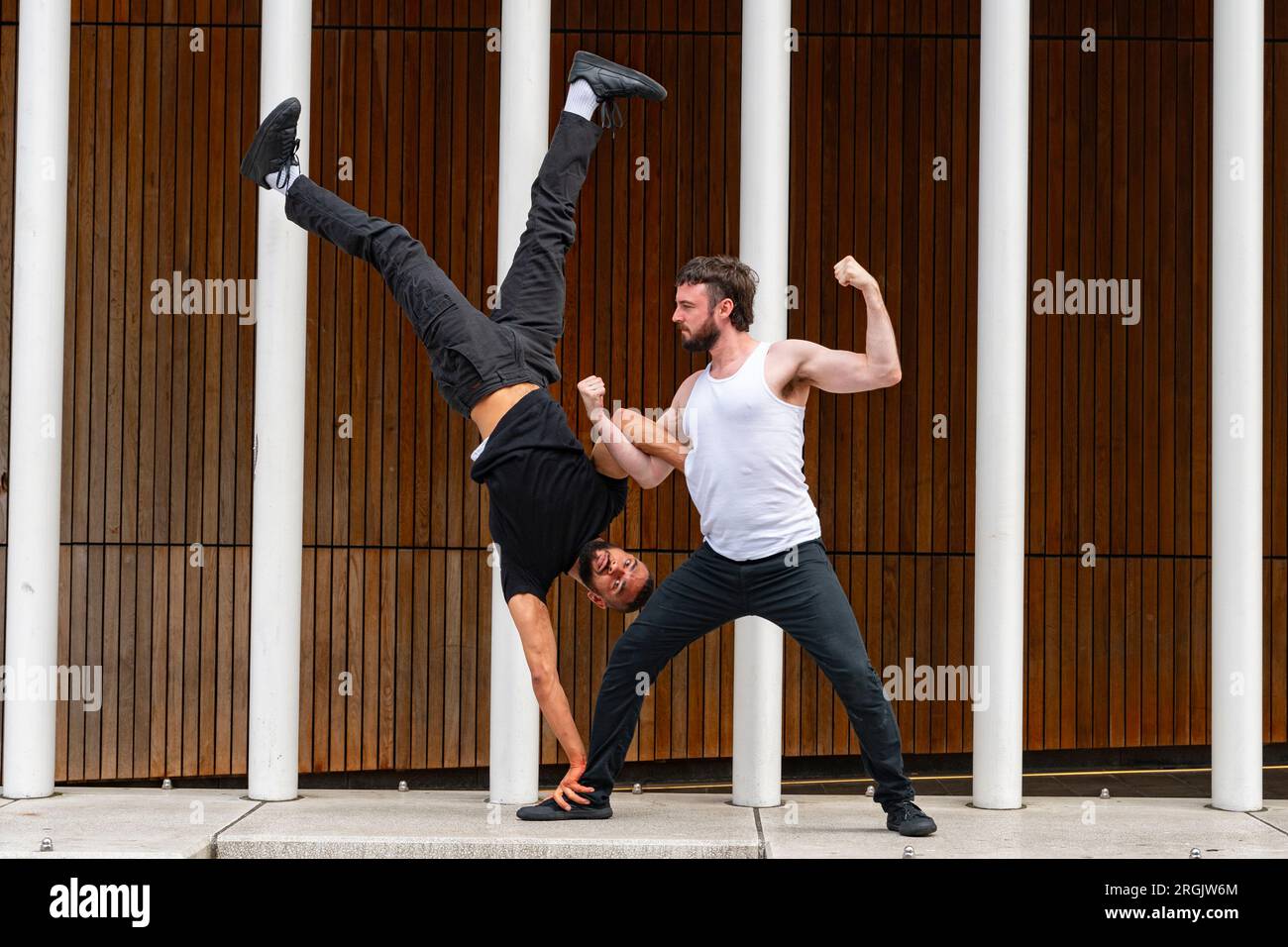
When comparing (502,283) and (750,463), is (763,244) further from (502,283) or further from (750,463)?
(750,463)

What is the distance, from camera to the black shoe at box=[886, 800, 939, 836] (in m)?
4.64

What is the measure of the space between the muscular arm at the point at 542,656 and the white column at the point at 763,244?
0.90 meters

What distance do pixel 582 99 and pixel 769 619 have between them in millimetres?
2113

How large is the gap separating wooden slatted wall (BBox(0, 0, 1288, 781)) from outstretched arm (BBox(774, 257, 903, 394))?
11.6 ft

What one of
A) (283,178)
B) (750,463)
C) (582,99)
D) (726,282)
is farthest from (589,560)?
(283,178)

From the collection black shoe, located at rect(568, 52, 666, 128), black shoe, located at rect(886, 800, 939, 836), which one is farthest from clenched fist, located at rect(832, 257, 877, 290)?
black shoe, located at rect(886, 800, 939, 836)

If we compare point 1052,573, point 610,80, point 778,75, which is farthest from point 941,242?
point 610,80

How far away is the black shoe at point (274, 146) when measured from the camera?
5039 mm

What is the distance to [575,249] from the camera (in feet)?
26.3

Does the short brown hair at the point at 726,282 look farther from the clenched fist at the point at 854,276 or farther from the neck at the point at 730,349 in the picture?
the clenched fist at the point at 854,276

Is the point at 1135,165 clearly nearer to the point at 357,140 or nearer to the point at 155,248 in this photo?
the point at 357,140
